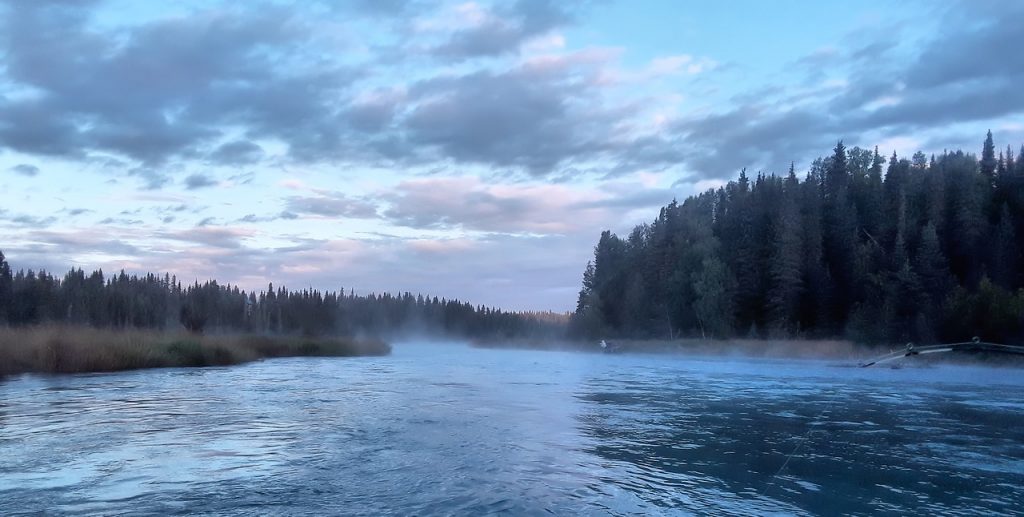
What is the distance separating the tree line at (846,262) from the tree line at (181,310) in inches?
1502

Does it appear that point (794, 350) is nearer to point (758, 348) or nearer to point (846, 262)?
point (758, 348)

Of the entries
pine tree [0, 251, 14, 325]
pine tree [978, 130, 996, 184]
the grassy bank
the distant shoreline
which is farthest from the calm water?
pine tree [978, 130, 996, 184]

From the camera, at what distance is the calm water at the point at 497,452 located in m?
8.67

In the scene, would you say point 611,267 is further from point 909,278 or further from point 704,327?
point 909,278

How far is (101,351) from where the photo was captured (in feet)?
91.8

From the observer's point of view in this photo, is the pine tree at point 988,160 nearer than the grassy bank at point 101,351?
No

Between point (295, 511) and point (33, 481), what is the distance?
376 centimetres

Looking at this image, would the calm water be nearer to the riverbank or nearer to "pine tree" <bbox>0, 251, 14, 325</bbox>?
the riverbank

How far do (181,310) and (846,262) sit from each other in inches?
2327

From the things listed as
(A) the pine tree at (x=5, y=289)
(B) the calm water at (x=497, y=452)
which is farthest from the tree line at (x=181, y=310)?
(B) the calm water at (x=497, y=452)

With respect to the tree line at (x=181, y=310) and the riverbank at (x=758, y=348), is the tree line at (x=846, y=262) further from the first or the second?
the tree line at (x=181, y=310)

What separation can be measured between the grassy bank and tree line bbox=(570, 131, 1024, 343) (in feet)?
149

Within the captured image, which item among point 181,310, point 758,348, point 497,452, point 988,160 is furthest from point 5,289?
point 988,160

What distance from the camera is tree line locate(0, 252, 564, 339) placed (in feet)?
218
